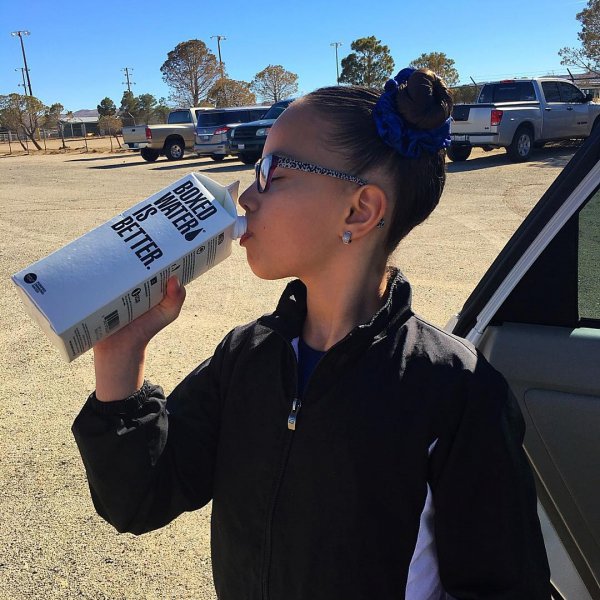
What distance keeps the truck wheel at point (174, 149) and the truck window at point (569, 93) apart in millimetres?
13459

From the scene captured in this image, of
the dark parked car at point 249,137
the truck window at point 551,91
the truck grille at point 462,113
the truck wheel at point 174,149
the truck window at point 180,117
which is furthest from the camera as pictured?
the truck window at point 180,117

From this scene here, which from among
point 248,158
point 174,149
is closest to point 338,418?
point 248,158

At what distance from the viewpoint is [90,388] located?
4207 mm

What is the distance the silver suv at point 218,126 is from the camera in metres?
20.3

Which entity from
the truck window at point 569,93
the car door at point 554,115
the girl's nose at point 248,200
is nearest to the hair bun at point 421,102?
the girl's nose at point 248,200

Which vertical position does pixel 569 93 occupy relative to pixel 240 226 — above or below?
above

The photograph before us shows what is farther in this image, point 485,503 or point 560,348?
point 560,348

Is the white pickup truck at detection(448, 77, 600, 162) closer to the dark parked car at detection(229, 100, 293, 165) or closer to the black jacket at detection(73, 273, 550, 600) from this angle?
the dark parked car at detection(229, 100, 293, 165)

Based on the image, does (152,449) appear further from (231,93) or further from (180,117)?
(231,93)

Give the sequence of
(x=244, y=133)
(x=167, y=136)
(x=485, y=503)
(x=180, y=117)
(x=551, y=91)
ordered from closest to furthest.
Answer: (x=485, y=503) < (x=551, y=91) < (x=244, y=133) < (x=167, y=136) < (x=180, y=117)

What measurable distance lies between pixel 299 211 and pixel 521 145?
51.9 ft

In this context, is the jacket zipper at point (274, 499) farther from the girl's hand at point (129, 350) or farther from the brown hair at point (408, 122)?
the brown hair at point (408, 122)

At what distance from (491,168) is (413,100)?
14.6 metres

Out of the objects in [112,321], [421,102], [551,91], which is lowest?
[112,321]
